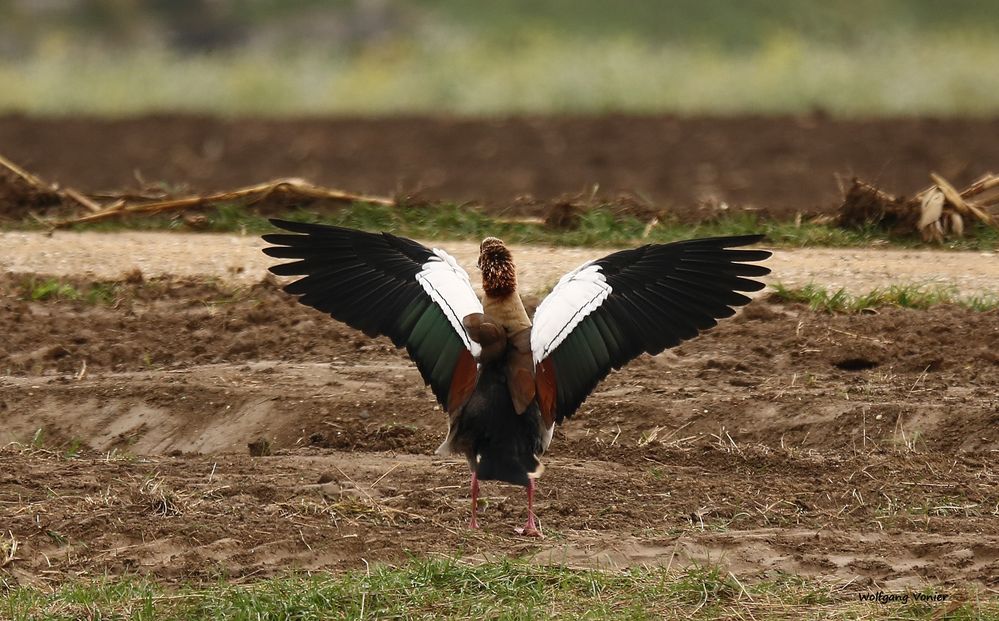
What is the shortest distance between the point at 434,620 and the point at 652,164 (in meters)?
12.5

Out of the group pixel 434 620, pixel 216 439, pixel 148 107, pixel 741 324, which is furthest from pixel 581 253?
pixel 148 107

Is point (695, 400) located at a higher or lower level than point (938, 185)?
lower

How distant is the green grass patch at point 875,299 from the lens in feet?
31.3

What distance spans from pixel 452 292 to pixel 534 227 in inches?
207

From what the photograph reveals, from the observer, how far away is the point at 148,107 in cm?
2384

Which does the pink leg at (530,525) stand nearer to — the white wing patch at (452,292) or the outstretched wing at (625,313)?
the outstretched wing at (625,313)

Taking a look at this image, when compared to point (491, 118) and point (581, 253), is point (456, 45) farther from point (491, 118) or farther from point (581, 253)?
point (581, 253)

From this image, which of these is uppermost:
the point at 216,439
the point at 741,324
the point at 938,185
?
the point at 938,185

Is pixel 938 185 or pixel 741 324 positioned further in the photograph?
pixel 938 185

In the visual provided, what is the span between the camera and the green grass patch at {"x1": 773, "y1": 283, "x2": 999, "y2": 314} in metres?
9.55

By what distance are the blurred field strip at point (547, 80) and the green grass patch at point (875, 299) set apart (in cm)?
1149

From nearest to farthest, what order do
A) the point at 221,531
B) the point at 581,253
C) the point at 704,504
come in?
the point at 221,531 < the point at 704,504 < the point at 581,253

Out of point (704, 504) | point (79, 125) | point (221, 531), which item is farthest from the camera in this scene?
point (79, 125)

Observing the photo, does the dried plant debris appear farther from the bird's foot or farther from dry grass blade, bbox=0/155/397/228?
the bird's foot
